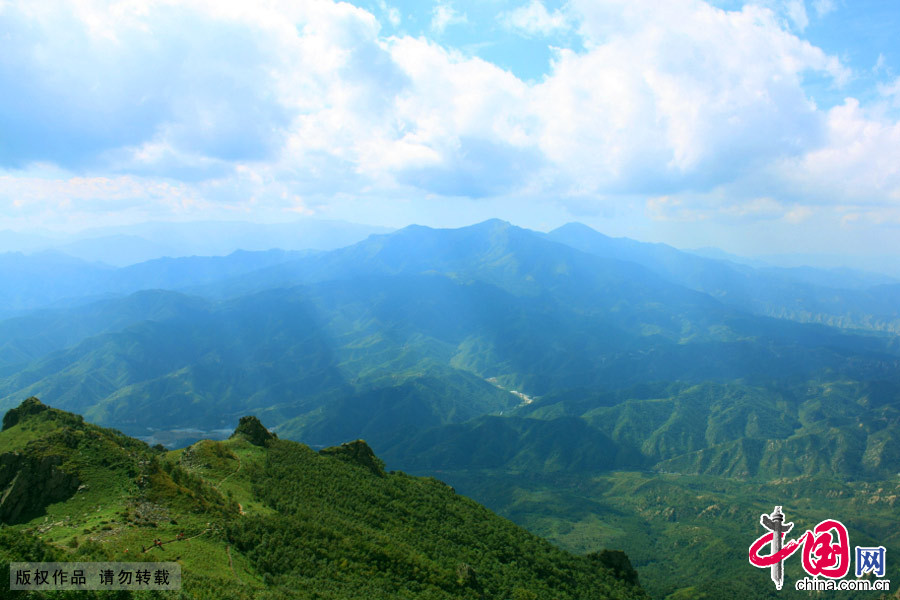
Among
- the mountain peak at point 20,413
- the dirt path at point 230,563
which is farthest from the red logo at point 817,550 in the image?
the mountain peak at point 20,413

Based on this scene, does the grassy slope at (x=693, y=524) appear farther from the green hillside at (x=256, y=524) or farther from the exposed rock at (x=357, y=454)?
the exposed rock at (x=357, y=454)

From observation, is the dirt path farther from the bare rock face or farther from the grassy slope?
the grassy slope

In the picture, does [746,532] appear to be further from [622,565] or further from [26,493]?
[26,493]

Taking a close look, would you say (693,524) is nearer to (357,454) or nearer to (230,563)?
(357,454)

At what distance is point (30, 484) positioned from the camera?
42094 mm

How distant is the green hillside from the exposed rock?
221 cm

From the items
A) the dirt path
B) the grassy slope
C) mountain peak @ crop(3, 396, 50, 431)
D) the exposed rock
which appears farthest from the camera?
the grassy slope

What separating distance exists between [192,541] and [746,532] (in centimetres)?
18305

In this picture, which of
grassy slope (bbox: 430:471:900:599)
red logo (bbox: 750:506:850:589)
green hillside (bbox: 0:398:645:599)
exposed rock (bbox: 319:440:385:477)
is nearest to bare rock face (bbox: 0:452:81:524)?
green hillside (bbox: 0:398:645:599)

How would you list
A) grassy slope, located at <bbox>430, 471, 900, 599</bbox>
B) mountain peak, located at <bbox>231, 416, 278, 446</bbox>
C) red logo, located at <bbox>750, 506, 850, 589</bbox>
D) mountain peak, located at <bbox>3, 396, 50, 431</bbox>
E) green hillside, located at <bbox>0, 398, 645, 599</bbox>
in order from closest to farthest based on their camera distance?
1. green hillside, located at <bbox>0, 398, 645, 599</bbox>
2. red logo, located at <bbox>750, 506, 850, 589</bbox>
3. mountain peak, located at <bbox>3, 396, 50, 431</bbox>
4. mountain peak, located at <bbox>231, 416, 278, 446</bbox>
5. grassy slope, located at <bbox>430, 471, 900, 599</bbox>

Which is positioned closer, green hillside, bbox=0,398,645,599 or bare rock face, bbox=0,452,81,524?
green hillside, bbox=0,398,645,599

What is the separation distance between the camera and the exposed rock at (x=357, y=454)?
82875mm

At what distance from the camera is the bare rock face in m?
40.5

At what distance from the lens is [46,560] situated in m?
28.7
